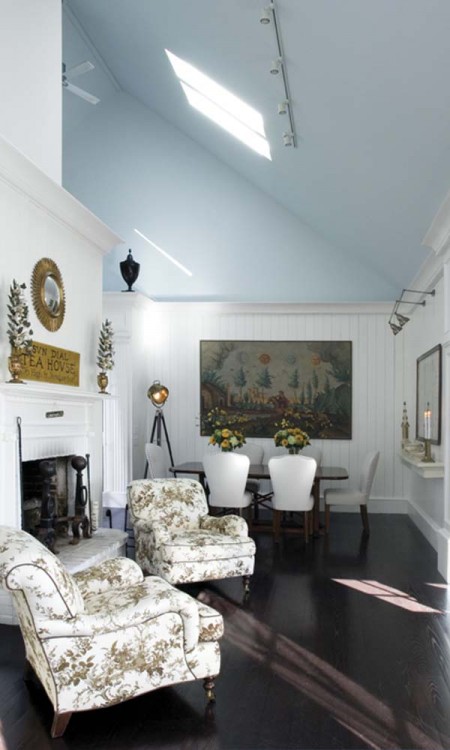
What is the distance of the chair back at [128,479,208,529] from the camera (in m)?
5.38

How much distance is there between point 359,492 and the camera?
23.7 ft

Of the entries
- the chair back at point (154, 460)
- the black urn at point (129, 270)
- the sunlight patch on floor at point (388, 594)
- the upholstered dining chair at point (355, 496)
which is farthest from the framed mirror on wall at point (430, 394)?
the black urn at point (129, 270)

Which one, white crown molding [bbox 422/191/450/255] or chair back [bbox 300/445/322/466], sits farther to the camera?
chair back [bbox 300/445/322/466]

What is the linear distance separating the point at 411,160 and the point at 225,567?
3332 millimetres

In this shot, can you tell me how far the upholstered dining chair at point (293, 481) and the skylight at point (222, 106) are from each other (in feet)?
11.1

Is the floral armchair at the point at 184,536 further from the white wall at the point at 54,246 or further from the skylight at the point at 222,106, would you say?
the skylight at the point at 222,106

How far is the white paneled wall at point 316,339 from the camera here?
884 centimetres

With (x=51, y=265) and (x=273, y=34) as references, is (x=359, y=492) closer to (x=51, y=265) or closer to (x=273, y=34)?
(x=51, y=265)

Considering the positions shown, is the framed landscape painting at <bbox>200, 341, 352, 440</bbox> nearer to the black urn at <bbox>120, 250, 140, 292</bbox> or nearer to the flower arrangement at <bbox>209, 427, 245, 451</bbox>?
the black urn at <bbox>120, 250, 140, 292</bbox>

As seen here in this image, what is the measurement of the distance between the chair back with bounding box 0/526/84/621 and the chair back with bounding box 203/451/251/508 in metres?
3.89

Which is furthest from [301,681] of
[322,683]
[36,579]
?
[36,579]

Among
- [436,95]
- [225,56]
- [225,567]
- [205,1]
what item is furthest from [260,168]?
[225,567]

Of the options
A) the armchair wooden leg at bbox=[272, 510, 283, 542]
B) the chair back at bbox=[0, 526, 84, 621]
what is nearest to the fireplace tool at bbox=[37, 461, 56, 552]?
the chair back at bbox=[0, 526, 84, 621]

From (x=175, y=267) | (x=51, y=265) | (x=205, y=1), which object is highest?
(x=205, y=1)
